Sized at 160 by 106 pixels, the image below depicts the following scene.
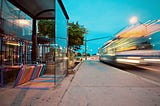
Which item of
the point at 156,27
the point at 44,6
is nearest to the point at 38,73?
the point at 44,6

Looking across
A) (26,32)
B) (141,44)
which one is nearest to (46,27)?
(26,32)

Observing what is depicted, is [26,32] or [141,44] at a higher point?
[26,32]

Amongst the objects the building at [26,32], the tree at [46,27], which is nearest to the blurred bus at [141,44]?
the building at [26,32]

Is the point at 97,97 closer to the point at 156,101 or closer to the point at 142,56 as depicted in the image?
the point at 156,101

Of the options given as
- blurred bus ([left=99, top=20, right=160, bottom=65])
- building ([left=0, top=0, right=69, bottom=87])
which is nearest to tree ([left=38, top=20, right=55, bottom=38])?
building ([left=0, top=0, right=69, bottom=87])

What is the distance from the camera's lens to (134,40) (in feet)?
46.9

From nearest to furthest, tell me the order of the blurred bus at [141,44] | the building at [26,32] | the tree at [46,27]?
the building at [26,32]
the blurred bus at [141,44]
the tree at [46,27]

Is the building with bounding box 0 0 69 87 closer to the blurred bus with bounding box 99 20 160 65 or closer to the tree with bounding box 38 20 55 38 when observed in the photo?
the tree with bounding box 38 20 55 38

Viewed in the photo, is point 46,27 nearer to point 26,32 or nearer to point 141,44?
point 26,32

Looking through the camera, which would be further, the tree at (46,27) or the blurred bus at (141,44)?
the tree at (46,27)

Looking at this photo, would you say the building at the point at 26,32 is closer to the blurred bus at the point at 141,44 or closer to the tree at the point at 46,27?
the tree at the point at 46,27

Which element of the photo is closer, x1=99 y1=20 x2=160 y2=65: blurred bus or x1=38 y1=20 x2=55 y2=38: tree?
x1=99 y1=20 x2=160 y2=65: blurred bus

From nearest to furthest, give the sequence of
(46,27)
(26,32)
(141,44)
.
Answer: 1. (141,44)
2. (26,32)
3. (46,27)

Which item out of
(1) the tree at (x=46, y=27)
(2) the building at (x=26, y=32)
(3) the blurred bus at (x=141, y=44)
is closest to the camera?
(2) the building at (x=26, y=32)
